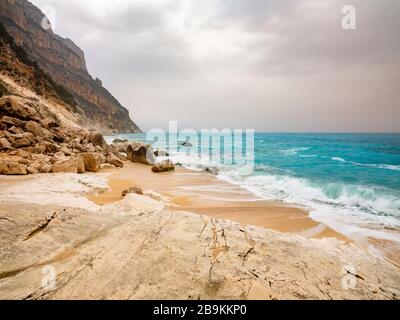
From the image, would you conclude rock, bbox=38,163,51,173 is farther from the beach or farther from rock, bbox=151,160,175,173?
the beach

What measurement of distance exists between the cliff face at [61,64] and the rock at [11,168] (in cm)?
6103

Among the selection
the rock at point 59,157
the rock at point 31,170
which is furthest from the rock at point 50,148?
the rock at point 31,170

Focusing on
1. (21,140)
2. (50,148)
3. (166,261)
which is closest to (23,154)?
(21,140)

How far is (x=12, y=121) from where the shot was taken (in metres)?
13.1

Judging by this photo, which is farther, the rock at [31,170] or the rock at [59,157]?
the rock at [59,157]

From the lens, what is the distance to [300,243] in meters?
3.49

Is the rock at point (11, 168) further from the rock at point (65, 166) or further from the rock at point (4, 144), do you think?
the rock at point (4, 144)

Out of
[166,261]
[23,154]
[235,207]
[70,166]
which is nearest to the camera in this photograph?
[166,261]

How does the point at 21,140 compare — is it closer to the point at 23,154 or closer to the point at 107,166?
the point at 23,154

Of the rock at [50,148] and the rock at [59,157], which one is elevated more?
the rock at [50,148]

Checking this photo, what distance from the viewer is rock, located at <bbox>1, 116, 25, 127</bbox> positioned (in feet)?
42.3

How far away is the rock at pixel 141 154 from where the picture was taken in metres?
18.1

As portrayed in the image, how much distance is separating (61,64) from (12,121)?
94534mm

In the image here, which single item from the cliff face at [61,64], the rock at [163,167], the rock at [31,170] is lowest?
the rock at [163,167]
